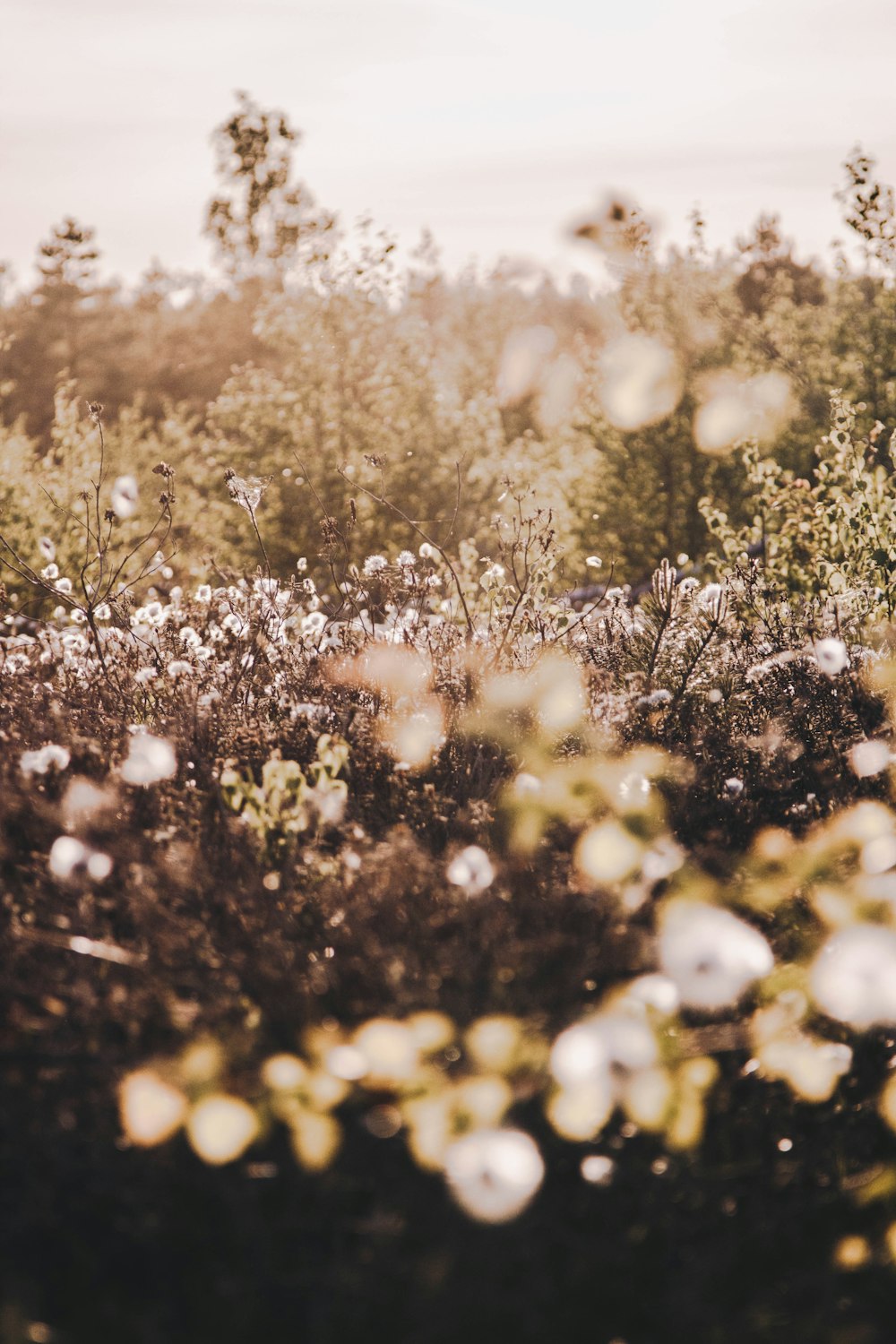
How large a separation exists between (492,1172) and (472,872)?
97 cm

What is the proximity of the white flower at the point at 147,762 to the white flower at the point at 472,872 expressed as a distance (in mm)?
1109

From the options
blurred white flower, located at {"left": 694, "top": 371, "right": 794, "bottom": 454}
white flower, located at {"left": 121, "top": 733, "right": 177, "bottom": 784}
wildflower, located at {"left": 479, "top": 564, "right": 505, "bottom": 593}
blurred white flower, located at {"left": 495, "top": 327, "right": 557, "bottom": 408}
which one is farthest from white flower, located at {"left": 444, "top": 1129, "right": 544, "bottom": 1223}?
blurred white flower, located at {"left": 495, "top": 327, "right": 557, "bottom": 408}

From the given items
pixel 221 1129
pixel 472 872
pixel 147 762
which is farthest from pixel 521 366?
pixel 221 1129

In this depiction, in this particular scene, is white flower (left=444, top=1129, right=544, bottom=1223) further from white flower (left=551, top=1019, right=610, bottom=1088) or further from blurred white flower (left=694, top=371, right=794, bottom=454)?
blurred white flower (left=694, top=371, right=794, bottom=454)

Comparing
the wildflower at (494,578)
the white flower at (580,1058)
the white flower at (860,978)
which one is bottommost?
the white flower at (580,1058)

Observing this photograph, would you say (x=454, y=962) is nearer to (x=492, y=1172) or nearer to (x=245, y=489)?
(x=492, y=1172)

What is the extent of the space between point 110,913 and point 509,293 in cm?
5049

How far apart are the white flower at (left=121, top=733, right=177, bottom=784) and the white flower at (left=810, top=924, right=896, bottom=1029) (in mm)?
2116

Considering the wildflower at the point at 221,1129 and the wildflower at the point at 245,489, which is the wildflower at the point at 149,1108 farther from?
the wildflower at the point at 245,489

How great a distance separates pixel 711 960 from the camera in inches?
101

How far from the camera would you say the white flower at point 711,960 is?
2.55m

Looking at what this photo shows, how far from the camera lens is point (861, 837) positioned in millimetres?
3479

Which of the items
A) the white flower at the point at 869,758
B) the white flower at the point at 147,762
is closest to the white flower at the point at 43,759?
the white flower at the point at 147,762

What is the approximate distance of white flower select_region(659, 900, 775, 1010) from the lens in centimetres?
255
